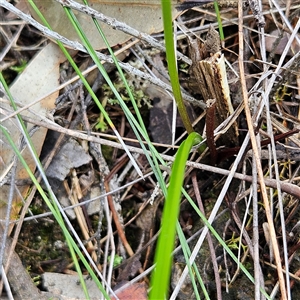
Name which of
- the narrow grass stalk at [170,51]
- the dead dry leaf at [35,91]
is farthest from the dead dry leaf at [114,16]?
the narrow grass stalk at [170,51]

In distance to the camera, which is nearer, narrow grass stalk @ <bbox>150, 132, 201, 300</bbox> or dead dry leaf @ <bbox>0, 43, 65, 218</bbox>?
narrow grass stalk @ <bbox>150, 132, 201, 300</bbox>

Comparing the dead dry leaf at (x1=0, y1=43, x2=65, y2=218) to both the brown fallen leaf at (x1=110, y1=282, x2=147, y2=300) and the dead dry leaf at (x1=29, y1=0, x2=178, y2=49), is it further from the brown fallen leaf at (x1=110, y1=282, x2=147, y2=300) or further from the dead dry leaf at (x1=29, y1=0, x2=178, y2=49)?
the brown fallen leaf at (x1=110, y1=282, x2=147, y2=300)

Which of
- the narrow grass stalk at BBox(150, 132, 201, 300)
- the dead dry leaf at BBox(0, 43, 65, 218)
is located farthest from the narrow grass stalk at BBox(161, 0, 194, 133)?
the dead dry leaf at BBox(0, 43, 65, 218)

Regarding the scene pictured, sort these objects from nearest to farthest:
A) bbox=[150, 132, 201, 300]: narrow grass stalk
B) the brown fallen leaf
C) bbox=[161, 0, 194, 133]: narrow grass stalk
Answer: bbox=[150, 132, 201, 300]: narrow grass stalk → bbox=[161, 0, 194, 133]: narrow grass stalk → the brown fallen leaf

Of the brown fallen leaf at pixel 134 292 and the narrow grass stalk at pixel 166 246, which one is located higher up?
the narrow grass stalk at pixel 166 246

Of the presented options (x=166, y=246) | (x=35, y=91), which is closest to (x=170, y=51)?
(x=166, y=246)

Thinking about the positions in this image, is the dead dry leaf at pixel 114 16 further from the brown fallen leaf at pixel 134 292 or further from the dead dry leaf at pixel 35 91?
the brown fallen leaf at pixel 134 292

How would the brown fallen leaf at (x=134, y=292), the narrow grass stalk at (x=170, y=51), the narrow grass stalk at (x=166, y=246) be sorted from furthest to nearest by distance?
the brown fallen leaf at (x=134, y=292), the narrow grass stalk at (x=170, y=51), the narrow grass stalk at (x=166, y=246)

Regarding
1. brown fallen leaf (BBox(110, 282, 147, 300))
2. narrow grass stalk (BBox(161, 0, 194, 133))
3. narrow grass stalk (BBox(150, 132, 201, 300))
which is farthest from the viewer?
brown fallen leaf (BBox(110, 282, 147, 300))

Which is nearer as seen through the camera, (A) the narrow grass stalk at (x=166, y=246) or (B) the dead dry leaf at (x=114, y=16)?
(A) the narrow grass stalk at (x=166, y=246)

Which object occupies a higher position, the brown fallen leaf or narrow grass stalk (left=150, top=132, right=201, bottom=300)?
narrow grass stalk (left=150, top=132, right=201, bottom=300)

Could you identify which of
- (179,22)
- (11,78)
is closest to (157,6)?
(179,22)
